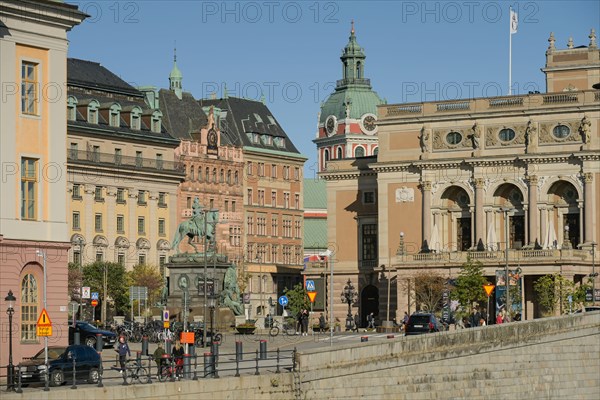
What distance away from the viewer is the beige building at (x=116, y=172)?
148 m

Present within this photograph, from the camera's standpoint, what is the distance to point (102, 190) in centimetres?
15088

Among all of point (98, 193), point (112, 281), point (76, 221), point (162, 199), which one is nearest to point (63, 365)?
point (112, 281)

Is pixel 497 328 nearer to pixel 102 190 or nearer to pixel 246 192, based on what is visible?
pixel 102 190

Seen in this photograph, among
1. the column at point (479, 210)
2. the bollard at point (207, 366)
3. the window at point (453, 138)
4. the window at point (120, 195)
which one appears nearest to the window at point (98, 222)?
the window at point (120, 195)

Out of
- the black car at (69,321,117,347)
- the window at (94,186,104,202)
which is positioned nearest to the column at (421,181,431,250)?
the window at (94,186,104,202)

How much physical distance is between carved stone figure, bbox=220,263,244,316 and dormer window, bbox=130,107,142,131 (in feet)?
175

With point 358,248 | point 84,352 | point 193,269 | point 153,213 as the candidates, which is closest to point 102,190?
point 153,213

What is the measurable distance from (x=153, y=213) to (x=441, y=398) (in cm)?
8992

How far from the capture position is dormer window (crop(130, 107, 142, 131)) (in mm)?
155000

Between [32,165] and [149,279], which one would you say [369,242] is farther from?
[32,165]

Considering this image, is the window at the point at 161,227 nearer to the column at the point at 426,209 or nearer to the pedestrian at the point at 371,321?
the column at the point at 426,209

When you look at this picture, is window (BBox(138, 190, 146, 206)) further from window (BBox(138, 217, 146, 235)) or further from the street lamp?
the street lamp

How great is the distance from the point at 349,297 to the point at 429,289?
21.5ft

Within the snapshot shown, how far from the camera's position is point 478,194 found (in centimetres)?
13650
